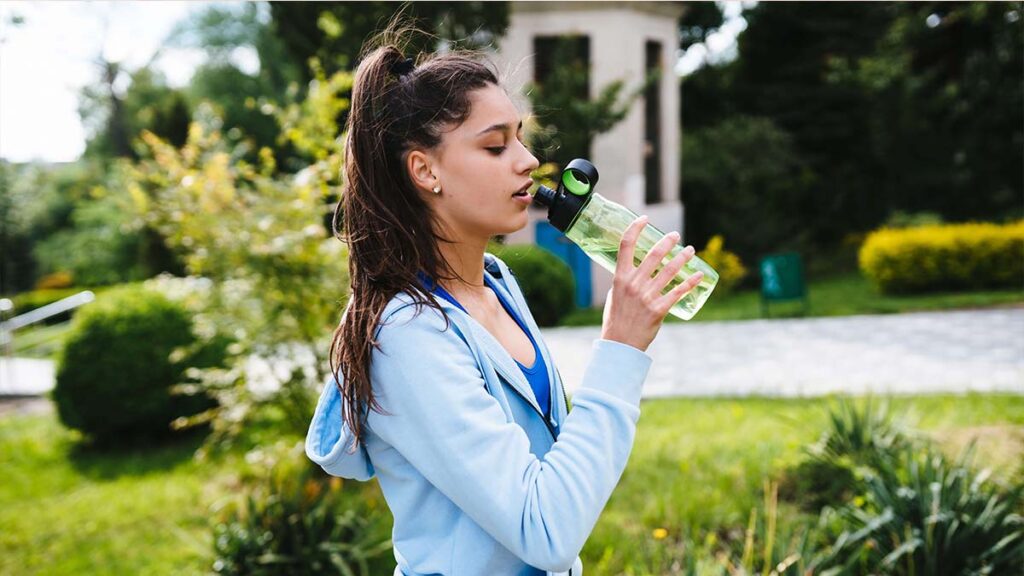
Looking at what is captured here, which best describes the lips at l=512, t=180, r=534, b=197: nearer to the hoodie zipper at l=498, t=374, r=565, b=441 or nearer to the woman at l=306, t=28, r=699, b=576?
the woman at l=306, t=28, r=699, b=576

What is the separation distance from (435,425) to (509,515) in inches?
6.1

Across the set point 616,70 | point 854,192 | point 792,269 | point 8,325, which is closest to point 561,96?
point 616,70

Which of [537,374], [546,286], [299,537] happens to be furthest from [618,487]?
[546,286]

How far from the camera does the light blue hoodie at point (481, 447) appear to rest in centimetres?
118

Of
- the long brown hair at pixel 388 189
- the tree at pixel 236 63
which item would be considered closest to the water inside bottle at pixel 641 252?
the long brown hair at pixel 388 189

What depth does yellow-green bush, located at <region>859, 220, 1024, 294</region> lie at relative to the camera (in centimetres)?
1295

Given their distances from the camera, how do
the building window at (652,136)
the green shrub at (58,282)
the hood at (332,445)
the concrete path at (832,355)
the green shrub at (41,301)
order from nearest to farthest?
the hood at (332,445), the concrete path at (832,355), the building window at (652,136), the green shrub at (41,301), the green shrub at (58,282)

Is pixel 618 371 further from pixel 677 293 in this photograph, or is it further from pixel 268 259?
pixel 268 259

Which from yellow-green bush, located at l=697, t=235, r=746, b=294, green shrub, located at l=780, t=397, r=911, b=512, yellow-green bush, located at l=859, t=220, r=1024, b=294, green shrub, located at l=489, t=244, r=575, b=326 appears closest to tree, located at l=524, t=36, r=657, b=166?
green shrub, located at l=489, t=244, r=575, b=326

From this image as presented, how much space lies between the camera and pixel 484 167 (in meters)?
1.31

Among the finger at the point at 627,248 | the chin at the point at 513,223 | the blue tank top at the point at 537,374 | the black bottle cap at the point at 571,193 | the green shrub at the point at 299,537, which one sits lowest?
the green shrub at the point at 299,537

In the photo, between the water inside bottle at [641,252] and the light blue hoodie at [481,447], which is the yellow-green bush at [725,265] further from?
the light blue hoodie at [481,447]

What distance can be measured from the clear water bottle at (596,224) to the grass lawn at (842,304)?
9.70m

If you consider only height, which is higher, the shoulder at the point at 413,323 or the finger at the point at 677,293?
the finger at the point at 677,293
